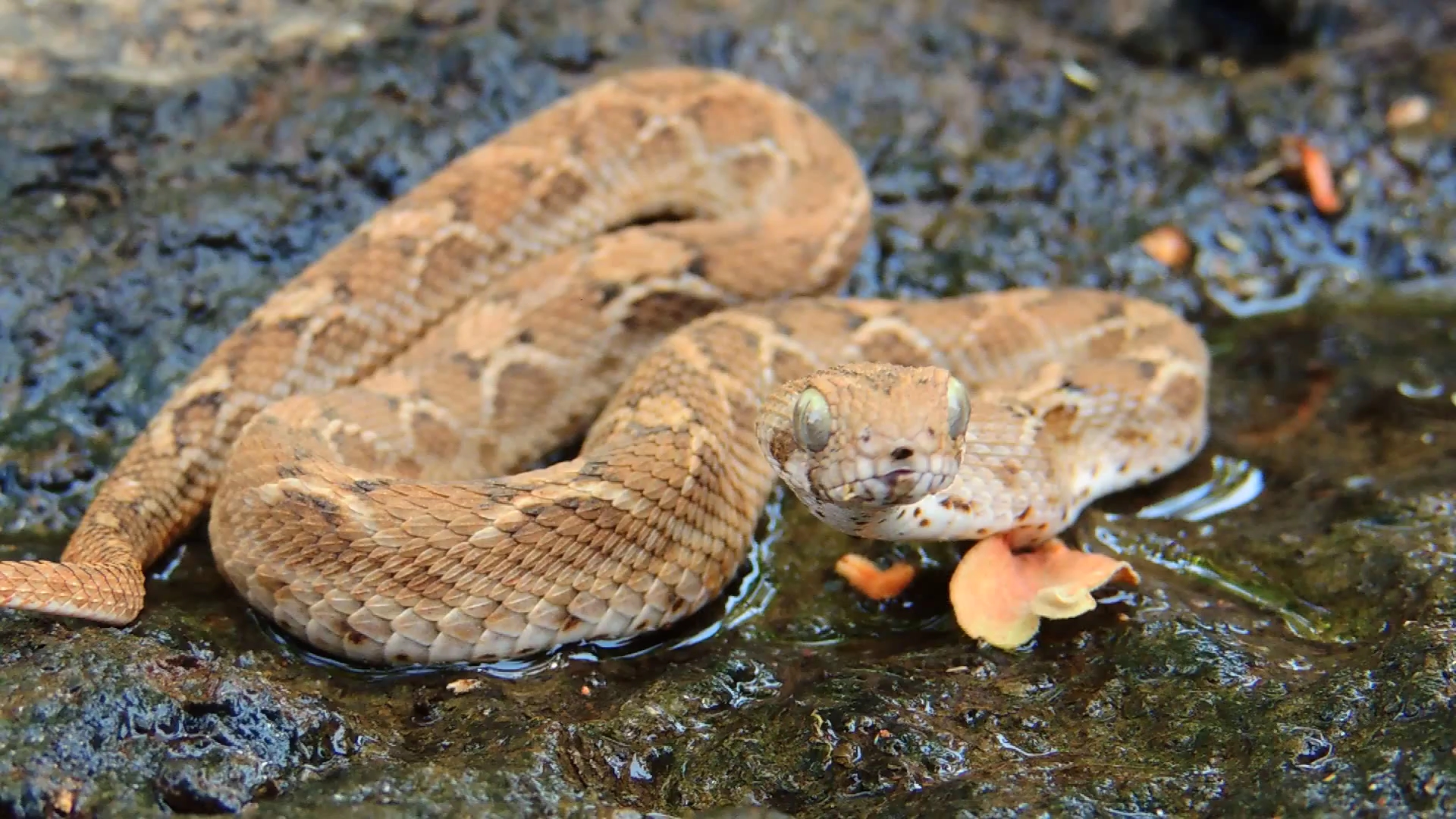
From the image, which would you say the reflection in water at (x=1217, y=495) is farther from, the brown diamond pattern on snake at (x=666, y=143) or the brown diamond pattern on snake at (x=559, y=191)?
the brown diamond pattern on snake at (x=559, y=191)

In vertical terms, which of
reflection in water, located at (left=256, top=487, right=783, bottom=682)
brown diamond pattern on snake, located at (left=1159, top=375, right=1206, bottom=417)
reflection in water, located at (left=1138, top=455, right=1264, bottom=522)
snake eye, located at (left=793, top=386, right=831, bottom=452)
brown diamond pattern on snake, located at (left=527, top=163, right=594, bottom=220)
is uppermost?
snake eye, located at (left=793, top=386, right=831, bottom=452)

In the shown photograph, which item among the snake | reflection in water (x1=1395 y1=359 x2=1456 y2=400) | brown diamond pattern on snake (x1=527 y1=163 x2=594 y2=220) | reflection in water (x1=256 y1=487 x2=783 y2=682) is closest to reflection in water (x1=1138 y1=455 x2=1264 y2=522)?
the snake

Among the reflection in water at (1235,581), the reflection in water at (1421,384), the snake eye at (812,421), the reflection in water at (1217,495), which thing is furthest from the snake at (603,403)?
the reflection in water at (1421,384)

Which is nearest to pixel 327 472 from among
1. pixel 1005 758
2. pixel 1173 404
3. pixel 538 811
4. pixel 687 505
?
pixel 687 505

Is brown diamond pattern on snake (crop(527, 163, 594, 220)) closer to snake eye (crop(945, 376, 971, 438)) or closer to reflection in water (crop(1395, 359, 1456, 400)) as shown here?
snake eye (crop(945, 376, 971, 438))

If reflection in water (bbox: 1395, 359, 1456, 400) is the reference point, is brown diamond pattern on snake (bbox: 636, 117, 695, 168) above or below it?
above

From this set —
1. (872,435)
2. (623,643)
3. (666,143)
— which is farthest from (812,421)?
(666,143)

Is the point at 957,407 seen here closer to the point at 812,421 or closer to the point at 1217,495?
the point at 812,421
